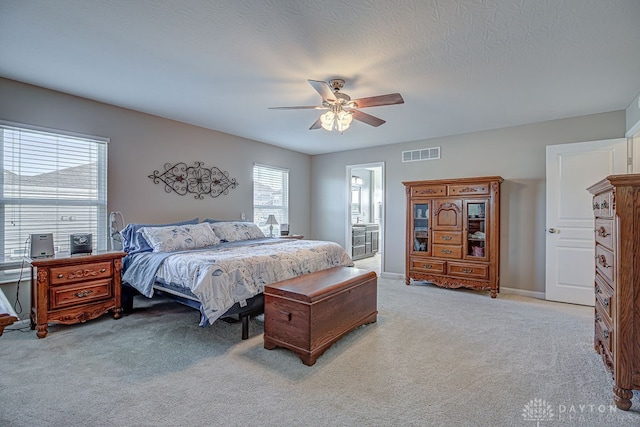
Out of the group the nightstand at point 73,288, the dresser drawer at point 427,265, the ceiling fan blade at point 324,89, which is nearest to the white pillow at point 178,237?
the nightstand at point 73,288

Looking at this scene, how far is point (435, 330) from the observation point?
3.01 m

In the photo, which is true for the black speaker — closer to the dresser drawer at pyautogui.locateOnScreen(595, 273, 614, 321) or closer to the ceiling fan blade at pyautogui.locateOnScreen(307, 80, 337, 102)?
the ceiling fan blade at pyautogui.locateOnScreen(307, 80, 337, 102)

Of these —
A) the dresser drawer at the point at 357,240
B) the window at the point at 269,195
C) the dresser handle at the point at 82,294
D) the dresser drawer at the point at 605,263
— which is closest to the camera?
the dresser drawer at the point at 605,263

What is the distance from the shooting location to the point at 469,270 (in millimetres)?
4422

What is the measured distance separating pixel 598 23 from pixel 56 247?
5169 millimetres

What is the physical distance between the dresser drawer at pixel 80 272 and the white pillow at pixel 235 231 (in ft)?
4.40

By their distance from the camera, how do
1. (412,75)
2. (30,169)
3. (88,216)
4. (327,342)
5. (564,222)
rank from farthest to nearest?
(564,222) → (88,216) → (30,169) → (412,75) → (327,342)

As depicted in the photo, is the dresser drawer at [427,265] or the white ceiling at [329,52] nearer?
the white ceiling at [329,52]

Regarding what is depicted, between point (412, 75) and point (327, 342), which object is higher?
point (412, 75)

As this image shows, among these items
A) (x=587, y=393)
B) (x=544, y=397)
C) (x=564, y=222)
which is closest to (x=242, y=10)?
(x=544, y=397)

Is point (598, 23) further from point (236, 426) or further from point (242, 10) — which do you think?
point (236, 426)

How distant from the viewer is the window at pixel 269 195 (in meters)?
5.62

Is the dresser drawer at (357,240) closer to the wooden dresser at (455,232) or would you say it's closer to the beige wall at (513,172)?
the beige wall at (513,172)

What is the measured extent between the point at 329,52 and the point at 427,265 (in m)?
3.51
